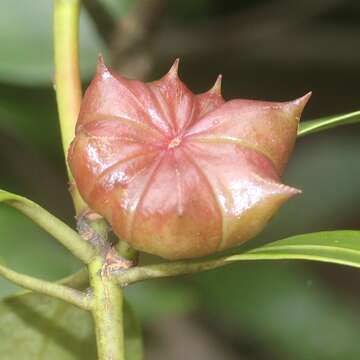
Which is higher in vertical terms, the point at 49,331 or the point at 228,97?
the point at 228,97

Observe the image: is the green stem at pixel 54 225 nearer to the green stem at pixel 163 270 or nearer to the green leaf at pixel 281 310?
the green stem at pixel 163 270

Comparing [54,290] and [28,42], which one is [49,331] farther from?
[28,42]

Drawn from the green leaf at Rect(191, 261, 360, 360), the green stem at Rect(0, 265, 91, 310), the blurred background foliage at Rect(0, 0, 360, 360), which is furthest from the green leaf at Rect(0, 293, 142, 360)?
the green leaf at Rect(191, 261, 360, 360)

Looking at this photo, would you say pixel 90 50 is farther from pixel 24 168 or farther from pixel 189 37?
pixel 189 37

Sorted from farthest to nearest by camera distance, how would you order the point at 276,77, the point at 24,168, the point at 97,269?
1. the point at 276,77
2. the point at 24,168
3. the point at 97,269

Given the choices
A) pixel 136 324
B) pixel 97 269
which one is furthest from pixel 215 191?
pixel 136 324

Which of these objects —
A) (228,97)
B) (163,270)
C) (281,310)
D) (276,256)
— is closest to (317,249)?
(276,256)

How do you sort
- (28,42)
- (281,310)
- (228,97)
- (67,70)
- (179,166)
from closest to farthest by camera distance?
(179,166) → (67,70) → (28,42) → (281,310) → (228,97)
